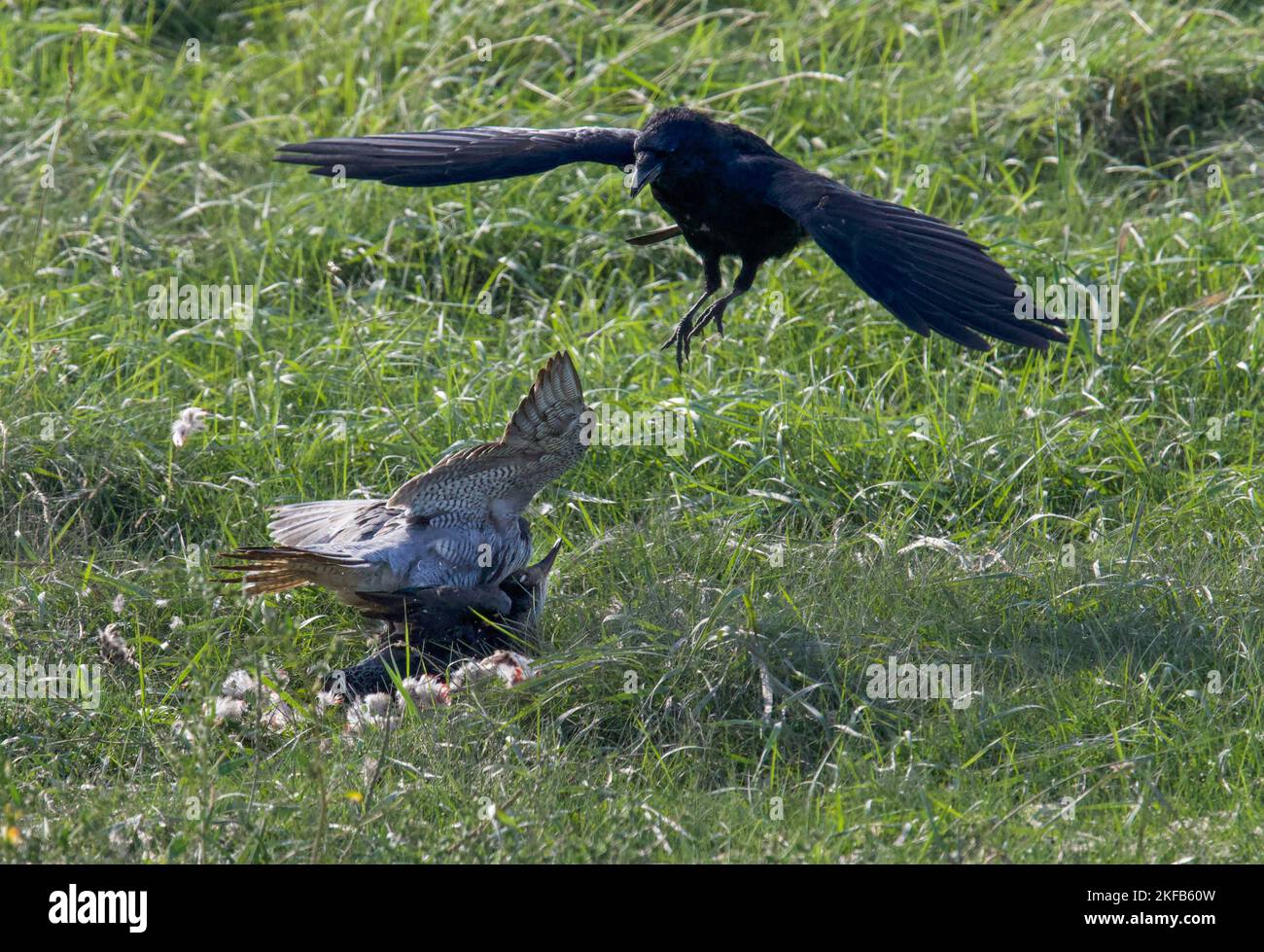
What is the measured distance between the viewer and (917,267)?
4844mm

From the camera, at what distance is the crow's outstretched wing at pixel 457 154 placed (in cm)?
546

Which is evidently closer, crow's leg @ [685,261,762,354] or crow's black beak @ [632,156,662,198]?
crow's black beak @ [632,156,662,198]

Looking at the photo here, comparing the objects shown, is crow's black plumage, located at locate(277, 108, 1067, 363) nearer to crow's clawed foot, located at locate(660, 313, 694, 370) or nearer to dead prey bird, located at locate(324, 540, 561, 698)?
crow's clawed foot, located at locate(660, 313, 694, 370)

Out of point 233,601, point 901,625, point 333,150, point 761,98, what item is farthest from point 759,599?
point 761,98

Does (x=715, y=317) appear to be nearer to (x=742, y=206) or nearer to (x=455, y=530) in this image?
(x=742, y=206)

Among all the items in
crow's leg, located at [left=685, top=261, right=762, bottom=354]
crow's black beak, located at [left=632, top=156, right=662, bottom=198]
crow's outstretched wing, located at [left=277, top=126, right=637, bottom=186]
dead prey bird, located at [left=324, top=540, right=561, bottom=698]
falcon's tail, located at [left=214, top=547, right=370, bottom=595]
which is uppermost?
crow's outstretched wing, located at [left=277, top=126, right=637, bottom=186]

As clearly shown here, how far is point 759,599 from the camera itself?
5.22m

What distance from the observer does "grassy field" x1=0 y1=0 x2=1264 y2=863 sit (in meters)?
4.35

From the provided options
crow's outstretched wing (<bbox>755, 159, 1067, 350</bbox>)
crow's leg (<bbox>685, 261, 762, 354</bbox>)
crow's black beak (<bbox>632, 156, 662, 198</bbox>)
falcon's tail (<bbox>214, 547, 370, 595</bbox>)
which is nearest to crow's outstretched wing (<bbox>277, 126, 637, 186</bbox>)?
crow's black beak (<bbox>632, 156, 662, 198</bbox>)

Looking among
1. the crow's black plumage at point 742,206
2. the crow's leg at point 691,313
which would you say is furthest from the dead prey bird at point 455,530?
the crow's black plumage at point 742,206

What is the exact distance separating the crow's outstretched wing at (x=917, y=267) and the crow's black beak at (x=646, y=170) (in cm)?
42

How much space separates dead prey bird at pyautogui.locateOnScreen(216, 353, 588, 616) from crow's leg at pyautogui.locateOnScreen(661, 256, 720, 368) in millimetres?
642

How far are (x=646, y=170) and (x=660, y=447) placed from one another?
1.19 meters

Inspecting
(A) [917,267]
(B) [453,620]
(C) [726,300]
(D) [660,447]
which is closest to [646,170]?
(C) [726,300]
